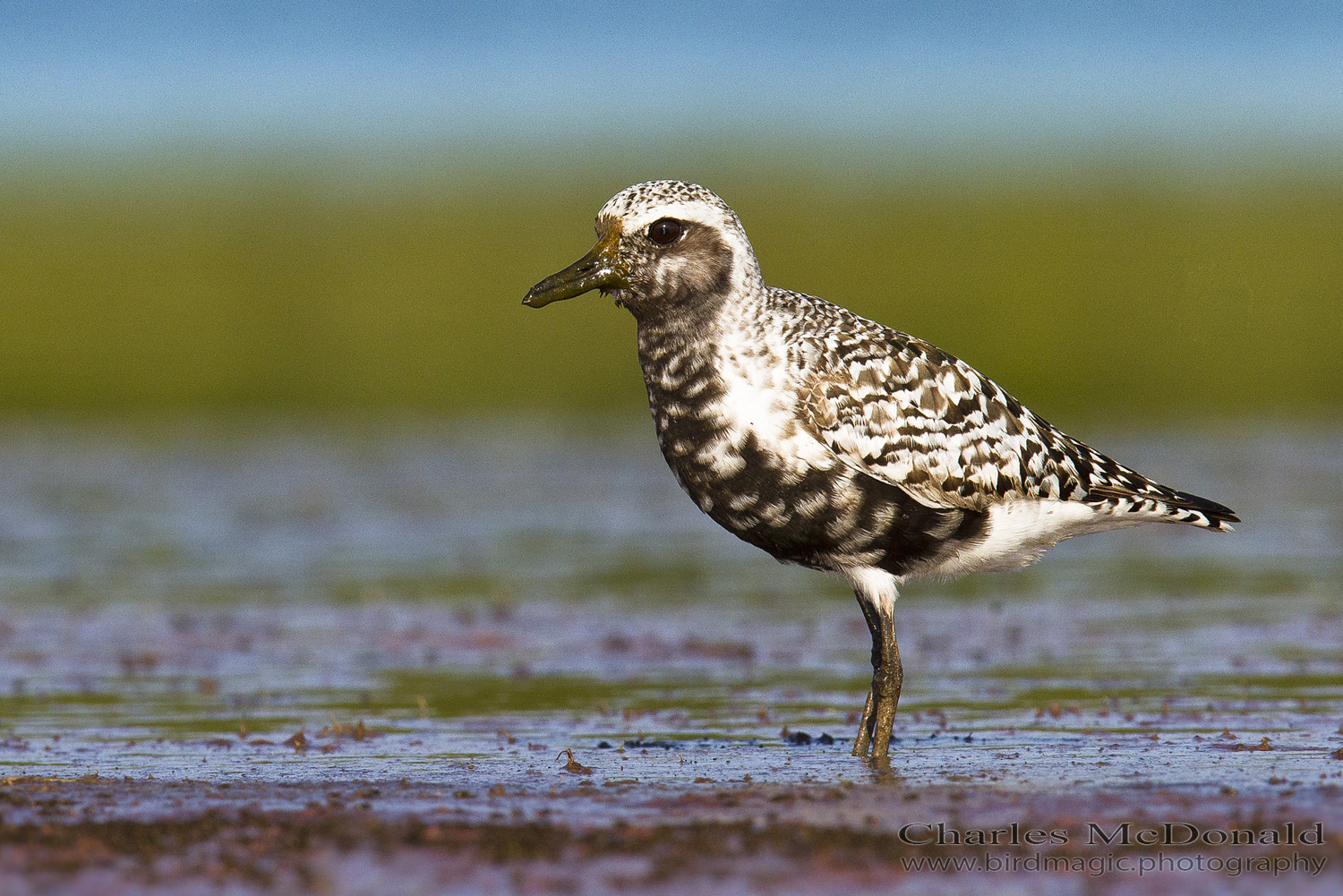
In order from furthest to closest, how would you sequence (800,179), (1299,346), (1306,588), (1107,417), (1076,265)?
(800,179), (1076,265), (1299,346), (1107,417), (1306,588)

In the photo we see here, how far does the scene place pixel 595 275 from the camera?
981cm

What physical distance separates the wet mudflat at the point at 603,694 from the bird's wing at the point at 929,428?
50.6 inches

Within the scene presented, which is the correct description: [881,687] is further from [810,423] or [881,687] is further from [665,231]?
[665,231]

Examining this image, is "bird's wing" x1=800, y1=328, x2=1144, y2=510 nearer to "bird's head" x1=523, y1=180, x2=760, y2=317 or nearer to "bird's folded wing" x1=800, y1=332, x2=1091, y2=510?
"bird's folded wing" x1=800, y1=332, x2=1091, y2=510

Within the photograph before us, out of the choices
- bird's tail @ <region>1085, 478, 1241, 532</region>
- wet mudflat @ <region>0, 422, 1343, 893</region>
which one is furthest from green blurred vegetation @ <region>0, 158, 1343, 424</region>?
bird's tail @ <region>1085, 478, 1241, 532</region>

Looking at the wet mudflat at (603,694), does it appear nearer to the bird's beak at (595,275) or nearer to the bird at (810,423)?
the bird at (810,423)

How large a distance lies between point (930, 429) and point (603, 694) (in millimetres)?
2953

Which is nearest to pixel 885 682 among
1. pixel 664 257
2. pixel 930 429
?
pixel 930 429

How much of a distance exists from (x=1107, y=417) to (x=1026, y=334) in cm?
698

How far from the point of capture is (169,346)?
34.1 meters

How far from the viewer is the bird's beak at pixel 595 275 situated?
9797mm

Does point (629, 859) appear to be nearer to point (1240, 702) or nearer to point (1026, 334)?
point (1240, 702)

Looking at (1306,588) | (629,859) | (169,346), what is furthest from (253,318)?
(629,859)

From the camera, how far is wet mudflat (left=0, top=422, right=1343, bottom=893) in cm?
Result: 708
